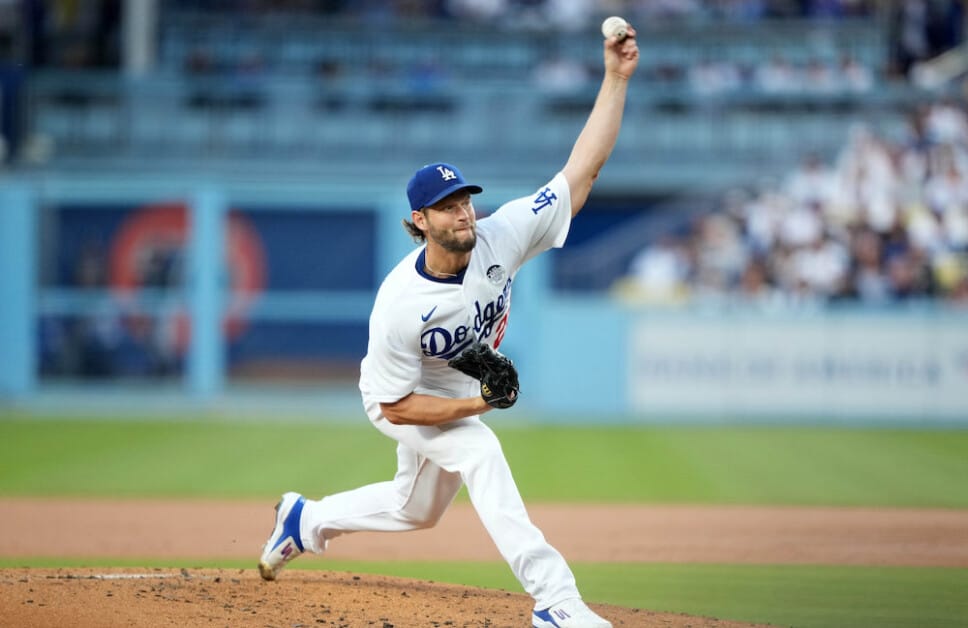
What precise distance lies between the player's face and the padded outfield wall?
1140 cm

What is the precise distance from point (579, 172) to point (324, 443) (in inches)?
340

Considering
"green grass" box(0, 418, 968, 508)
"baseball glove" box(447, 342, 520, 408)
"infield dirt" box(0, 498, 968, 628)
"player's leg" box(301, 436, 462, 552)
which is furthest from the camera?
"green grass" box(0, 418, 968, 508)

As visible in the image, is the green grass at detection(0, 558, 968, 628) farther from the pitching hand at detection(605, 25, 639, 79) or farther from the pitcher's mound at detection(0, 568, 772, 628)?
the pitching hand at detection(605, 25, 639, 79)

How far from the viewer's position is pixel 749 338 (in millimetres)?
16500

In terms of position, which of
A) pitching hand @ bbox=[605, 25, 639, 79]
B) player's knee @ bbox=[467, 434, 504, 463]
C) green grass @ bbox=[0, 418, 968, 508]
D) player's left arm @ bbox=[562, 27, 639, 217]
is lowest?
green grass @ bbox=[0, 418, 968, 508]

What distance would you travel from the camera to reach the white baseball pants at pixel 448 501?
529 centimetres

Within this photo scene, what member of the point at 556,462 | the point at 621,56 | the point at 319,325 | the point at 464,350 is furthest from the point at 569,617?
the point at 319,325

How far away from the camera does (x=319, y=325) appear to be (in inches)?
851

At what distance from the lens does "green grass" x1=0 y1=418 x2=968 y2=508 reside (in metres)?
10.8

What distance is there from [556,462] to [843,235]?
7294 mm

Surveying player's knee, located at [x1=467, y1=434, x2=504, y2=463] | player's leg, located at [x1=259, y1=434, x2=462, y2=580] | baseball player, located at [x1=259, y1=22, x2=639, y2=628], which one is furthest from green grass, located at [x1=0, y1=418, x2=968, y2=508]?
player's knee, located at [x1=467, y1=434, x2=504, y2=463]

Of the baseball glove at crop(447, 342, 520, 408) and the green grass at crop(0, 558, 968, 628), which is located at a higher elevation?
the baseball glove at crop(447, 342, 520, 408)

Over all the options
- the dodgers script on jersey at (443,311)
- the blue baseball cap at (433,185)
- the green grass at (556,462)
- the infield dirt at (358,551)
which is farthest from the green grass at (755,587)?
the green grass at (556,462)

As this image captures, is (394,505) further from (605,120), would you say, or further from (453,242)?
(605,120)
